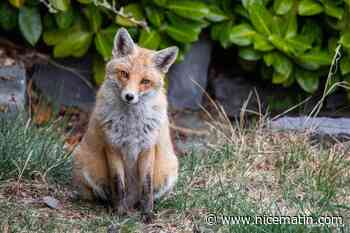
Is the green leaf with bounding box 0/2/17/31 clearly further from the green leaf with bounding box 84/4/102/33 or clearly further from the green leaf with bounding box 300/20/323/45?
the green leaf with bounding box 300/20/323/45

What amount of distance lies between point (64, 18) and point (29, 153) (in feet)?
7.83

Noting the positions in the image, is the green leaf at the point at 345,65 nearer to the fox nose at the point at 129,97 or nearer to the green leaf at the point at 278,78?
the green leaf at the point at 278,78

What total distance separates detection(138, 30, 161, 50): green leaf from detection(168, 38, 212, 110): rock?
654mm

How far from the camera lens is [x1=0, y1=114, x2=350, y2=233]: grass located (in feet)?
18.6

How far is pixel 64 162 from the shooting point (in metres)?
6.77

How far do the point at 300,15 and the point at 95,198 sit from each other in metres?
3.58

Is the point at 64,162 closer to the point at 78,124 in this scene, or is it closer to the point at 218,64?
the point at 78,124

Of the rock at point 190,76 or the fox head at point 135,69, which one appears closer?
the fox head at point 135,69

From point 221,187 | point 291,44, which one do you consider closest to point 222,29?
point 291,44

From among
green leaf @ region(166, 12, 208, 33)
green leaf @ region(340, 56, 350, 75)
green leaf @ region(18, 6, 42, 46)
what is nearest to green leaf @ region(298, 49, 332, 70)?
green leaf @ region(340, 56, 350, 75)

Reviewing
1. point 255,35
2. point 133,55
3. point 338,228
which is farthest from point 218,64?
point 338,228

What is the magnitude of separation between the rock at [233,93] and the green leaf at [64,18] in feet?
6.33

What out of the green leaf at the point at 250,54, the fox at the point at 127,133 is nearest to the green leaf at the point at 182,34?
the green leaf at the point at 250,54

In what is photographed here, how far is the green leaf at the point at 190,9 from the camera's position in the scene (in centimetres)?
844
